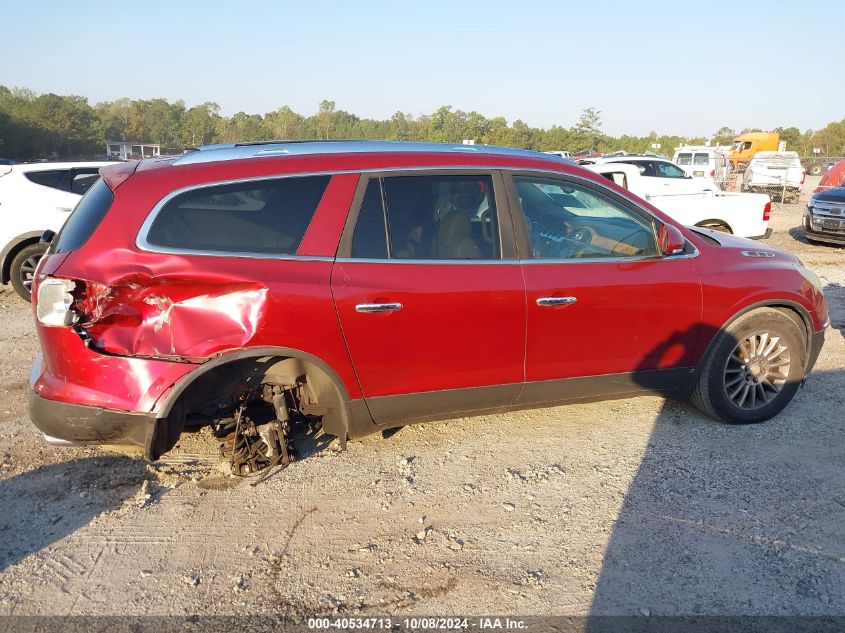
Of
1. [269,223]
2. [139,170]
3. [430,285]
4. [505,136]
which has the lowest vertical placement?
[430,285]

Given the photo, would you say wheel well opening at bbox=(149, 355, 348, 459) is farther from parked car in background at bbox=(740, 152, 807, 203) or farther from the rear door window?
parked car in background at bbox=(740, 152, 807, 203)

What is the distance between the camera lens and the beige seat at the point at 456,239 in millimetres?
3799

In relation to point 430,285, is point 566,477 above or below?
below

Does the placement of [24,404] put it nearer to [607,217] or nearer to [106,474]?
[106,474]

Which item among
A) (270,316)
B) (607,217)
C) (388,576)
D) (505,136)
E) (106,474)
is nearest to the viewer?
(388,576)

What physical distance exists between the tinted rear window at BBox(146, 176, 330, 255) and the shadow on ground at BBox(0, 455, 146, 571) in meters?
1.44

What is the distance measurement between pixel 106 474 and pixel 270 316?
1.48m

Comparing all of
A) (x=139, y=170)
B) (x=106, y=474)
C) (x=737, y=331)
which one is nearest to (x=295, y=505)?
(x=106, y=474)

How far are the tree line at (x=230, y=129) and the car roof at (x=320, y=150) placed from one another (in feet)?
97.3

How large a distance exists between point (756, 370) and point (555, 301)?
1.70 m

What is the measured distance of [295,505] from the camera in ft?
11.8

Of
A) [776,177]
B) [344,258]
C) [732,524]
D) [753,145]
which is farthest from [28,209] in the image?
[753,145]

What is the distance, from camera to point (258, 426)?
3877 mm

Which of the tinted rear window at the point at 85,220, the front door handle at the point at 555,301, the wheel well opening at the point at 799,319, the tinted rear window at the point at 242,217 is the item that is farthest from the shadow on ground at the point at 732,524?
the tinted rear window at the point at 85,220
